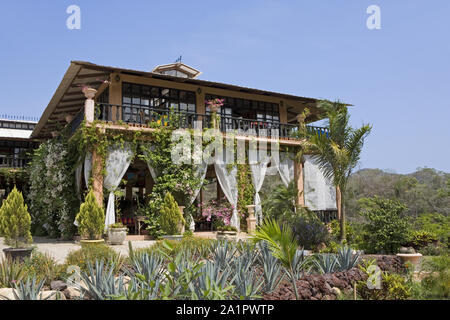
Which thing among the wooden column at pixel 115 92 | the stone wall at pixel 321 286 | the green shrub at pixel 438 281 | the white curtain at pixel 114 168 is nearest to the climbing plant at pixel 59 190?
the white curtain at pixel 114 168

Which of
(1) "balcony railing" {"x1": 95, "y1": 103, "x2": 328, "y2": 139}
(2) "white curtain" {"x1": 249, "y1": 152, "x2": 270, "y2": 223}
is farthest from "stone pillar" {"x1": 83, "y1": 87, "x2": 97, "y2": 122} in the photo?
(2) "white curtain" {"x1": 249, "y1": 152, "x2": 270, "y2": 223}

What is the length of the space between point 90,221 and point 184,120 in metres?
4.78

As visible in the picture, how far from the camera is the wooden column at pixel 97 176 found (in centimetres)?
1145

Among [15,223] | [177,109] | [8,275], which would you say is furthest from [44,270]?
[177,109]

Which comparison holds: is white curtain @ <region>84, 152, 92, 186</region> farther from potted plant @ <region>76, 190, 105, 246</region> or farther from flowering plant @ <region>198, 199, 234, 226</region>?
flowering plant @ <region>198, 199, 234, 226</region>

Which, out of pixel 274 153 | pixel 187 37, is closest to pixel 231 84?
pixel 274 153

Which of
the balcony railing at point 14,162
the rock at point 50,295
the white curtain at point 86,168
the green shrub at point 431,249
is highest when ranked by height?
the balcony railing at point 14,162

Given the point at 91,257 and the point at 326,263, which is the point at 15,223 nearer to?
the point at 91,257

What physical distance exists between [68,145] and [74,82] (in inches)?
86.2

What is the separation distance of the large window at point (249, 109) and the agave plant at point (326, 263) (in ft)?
33.2

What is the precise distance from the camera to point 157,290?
4.12 m

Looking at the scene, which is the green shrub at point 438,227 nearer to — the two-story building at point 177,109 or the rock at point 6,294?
the two-story building at point 177,109

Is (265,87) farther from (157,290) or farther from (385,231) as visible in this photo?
(157,290)
